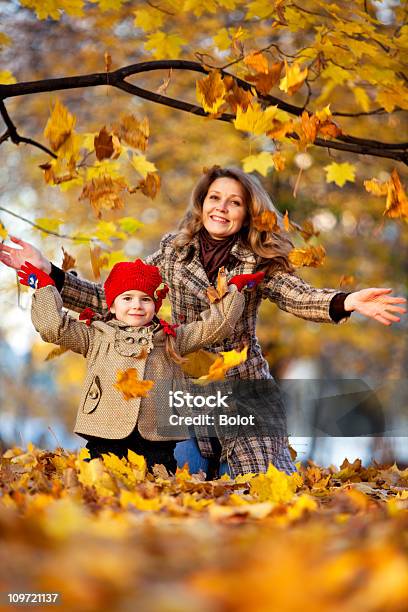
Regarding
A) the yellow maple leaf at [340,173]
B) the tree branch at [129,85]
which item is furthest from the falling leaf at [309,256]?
the yellow maple leaf at [340,173]

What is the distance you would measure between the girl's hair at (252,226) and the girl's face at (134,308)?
714 millimetres

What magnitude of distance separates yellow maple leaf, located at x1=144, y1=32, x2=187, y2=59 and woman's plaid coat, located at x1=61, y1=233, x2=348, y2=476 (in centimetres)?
145

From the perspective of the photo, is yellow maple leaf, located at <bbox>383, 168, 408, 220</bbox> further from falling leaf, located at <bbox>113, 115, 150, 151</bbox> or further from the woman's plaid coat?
falling leaf, located at <bbox>113, 115, 150, 151</bbox>

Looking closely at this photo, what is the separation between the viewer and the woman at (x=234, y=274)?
4.31 meters

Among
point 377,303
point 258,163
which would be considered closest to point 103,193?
point 258,163

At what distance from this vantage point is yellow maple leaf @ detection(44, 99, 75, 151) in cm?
379

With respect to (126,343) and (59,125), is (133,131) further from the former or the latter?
(126,343)

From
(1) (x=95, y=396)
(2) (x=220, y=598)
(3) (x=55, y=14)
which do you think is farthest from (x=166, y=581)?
(3) (x=55, y=14)

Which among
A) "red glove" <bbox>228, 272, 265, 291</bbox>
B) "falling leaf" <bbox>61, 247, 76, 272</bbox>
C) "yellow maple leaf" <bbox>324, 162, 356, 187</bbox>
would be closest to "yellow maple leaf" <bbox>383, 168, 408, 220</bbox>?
"red glove" <bbox>228, 272, 265, 291</bbox>

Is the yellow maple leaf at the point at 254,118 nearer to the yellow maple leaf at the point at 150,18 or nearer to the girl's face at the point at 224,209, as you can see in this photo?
the girl's face at the point at 224,209

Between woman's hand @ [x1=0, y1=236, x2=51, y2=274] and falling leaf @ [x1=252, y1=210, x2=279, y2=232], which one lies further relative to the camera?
falling leaf @ [x1=252, y1=210, x2=279, y2=232]

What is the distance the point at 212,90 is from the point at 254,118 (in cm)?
24

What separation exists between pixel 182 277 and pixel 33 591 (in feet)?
10.6

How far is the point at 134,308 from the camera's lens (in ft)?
12.6
